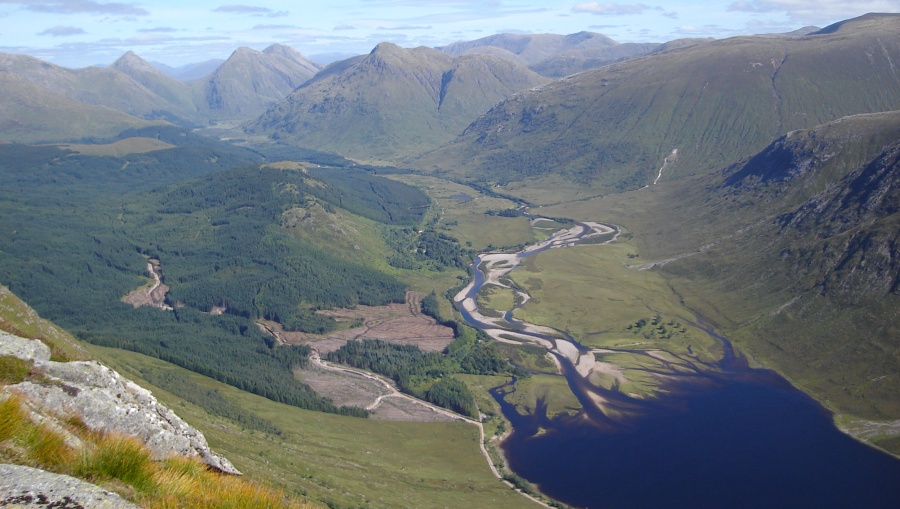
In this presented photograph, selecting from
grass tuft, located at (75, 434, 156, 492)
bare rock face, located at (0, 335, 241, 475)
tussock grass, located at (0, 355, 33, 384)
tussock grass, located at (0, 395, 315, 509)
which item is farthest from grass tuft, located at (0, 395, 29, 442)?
tussock grass, located at (0, 355, 33, 384)

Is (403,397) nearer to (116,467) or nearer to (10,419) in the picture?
(116,467)

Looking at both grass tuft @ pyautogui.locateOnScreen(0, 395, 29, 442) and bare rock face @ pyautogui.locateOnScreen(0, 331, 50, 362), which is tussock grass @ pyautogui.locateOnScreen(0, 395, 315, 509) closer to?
grass tuft @ pyautogui.locateOnScreen(0, 395, 29, 442)

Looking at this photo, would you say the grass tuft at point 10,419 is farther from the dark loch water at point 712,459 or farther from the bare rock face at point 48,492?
the dark loch water at point 712,459

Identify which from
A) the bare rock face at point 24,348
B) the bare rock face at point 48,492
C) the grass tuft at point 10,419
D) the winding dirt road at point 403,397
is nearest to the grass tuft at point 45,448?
the grass tuft at point 10,419

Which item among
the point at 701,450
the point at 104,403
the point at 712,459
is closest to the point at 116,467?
the point at 104,403

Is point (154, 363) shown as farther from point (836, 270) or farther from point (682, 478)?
point (836, 270)
